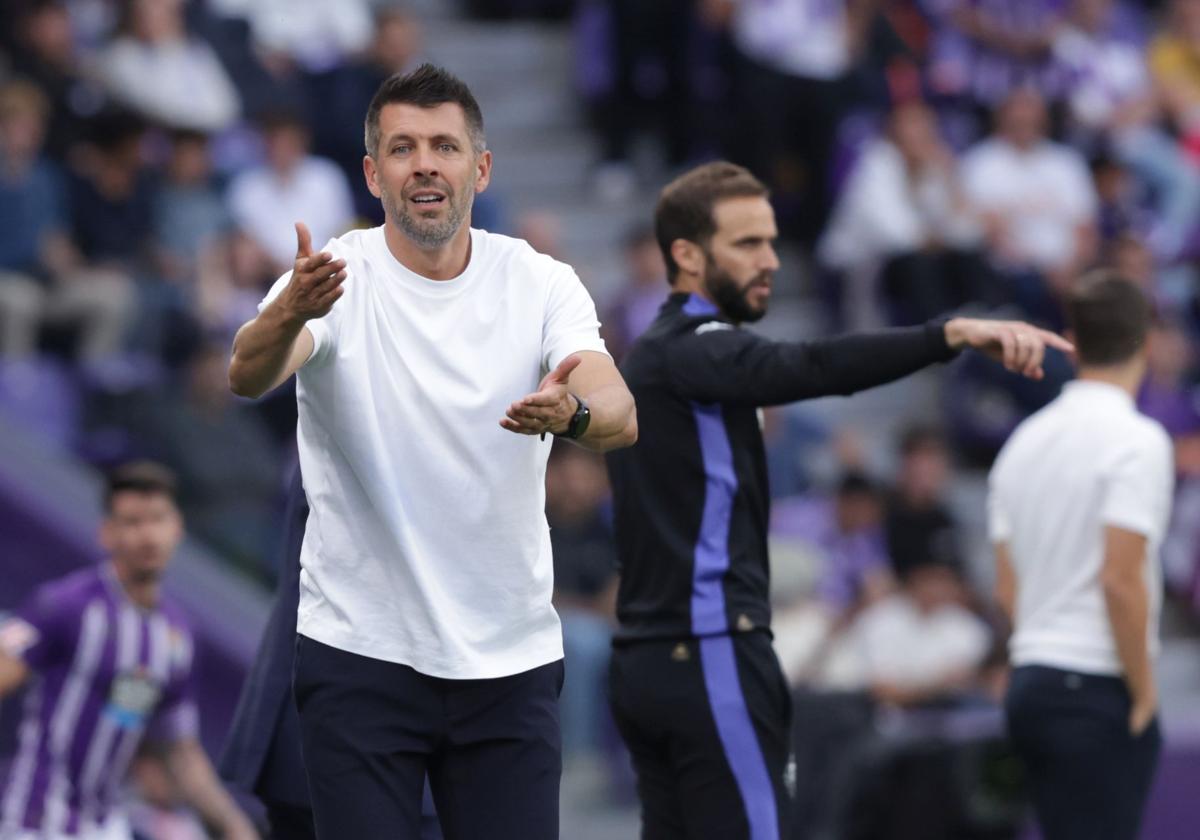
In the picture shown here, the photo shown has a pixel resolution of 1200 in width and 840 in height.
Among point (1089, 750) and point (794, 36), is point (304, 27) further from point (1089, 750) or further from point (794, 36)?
point (1089, 750)

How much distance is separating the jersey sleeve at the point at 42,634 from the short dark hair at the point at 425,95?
262cm

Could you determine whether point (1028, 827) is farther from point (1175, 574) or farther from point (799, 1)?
point (799, 1)

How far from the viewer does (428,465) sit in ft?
13.8

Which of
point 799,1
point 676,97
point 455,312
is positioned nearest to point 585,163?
point 676,97

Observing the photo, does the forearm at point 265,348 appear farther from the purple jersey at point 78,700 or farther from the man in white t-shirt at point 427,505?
the purple jersey at point 78,700

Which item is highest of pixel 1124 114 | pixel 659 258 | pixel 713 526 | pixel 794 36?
pixel 794 36

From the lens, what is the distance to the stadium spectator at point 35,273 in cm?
956

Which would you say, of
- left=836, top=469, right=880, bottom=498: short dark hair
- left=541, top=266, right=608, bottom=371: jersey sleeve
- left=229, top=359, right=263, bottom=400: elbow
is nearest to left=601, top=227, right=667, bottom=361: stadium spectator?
left=836, top=469, right=880, bottom=498: short dark hair

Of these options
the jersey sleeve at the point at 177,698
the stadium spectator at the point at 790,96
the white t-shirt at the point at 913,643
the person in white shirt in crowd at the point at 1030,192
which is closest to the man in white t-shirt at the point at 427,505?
the jersey sleeve at the point at 177,698

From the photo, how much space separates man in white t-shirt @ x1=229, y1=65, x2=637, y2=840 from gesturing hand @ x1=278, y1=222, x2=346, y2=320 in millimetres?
284

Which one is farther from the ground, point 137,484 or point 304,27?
point 304,27

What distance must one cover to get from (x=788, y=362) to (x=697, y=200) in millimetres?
720

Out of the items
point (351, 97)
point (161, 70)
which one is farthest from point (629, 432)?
point (351, 97)

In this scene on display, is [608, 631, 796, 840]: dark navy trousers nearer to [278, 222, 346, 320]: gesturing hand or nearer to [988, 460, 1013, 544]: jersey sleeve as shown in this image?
[988, 460, 1013, 544]: jersey sleeve
